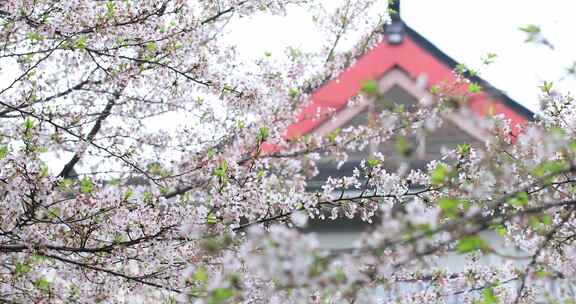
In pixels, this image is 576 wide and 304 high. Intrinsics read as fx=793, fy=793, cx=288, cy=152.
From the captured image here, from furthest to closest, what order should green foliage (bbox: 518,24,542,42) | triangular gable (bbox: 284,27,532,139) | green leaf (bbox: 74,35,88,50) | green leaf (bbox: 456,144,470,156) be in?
1. triangular gable (bbox: 284,27,532,139)
2. green leaf (bbox: 456,144,470,156)
3. green leaf (bbox: 74,35,88,50)
4. green foliage (bbox: 518,24,542,42)

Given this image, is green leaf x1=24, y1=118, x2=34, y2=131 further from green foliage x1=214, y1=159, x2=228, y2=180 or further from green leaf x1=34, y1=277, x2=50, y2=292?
green foliage x1=214, y1=159, x2=228, y2=180

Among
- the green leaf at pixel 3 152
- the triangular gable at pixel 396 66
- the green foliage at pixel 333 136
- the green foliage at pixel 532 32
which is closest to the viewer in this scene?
the green foliage at pixel 532 32

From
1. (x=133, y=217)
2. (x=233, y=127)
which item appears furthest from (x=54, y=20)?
(x=233, y=127)

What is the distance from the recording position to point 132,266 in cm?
654

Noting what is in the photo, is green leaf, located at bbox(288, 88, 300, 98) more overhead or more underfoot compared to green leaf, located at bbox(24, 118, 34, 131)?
more overhead

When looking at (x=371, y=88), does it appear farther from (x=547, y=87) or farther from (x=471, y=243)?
(x=547, y=87)

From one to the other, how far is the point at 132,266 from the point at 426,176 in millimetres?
2542

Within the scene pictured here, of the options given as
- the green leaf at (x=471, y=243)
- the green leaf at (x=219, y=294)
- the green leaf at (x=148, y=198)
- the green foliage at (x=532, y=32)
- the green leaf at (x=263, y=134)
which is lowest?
the green leaf at (x=219, y=294)

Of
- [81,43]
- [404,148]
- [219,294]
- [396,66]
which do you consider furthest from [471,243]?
[396,66]

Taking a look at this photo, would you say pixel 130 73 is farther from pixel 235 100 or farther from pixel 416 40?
pixel 416 40

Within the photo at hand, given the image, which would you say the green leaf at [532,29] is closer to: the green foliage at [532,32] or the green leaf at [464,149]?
the green foliage at [532,32]

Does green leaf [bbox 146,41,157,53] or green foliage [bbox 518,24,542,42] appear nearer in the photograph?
green foliage [bbox 518,24,542,42]

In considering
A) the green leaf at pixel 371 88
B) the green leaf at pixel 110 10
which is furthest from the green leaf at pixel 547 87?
the green leaf at pixel 371 88

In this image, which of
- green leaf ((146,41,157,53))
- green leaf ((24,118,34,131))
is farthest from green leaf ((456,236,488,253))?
green leaf ((146,41,157,53))
